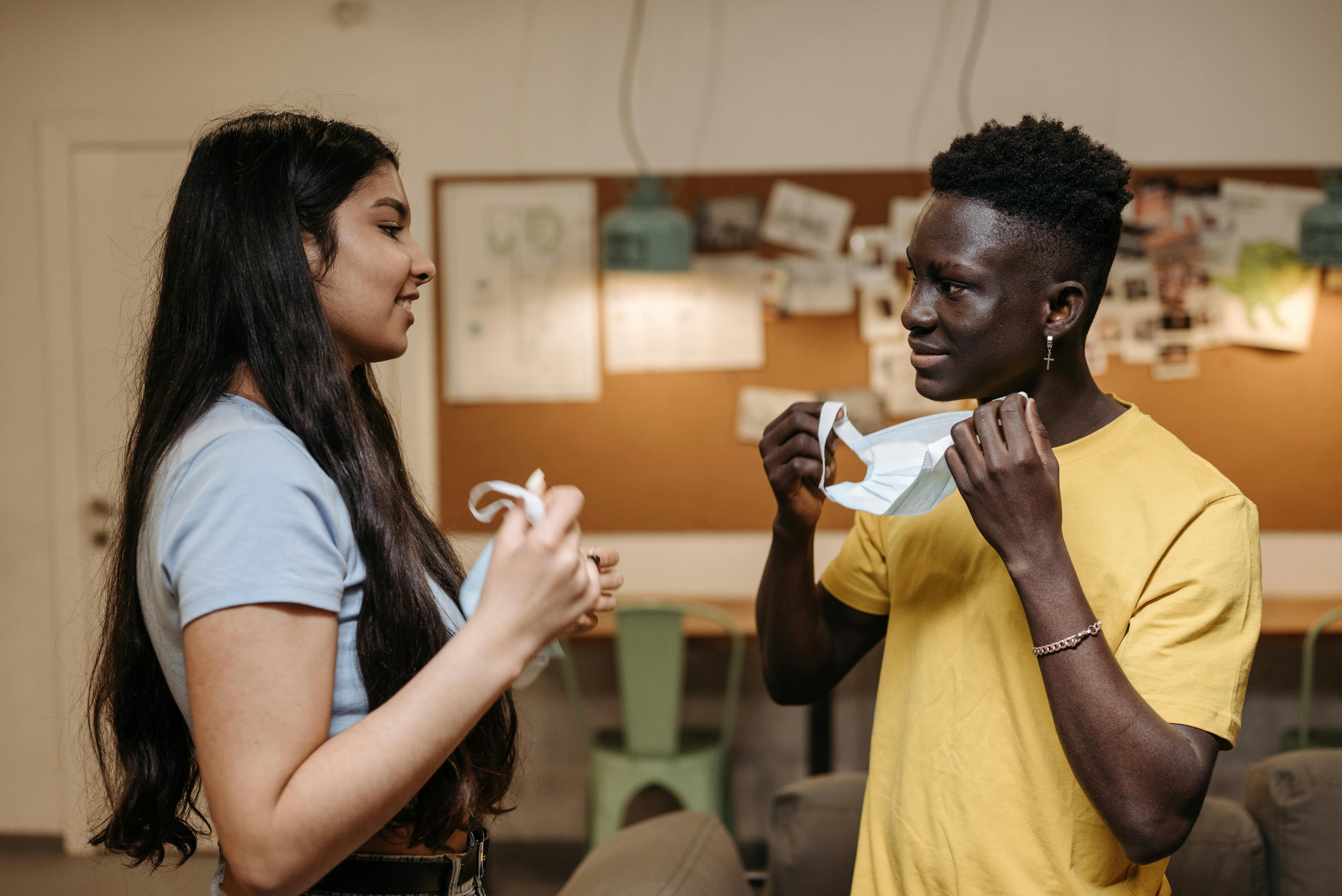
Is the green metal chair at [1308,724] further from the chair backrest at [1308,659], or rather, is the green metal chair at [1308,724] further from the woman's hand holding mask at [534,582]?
the woman's hand holding mask at [534,582]

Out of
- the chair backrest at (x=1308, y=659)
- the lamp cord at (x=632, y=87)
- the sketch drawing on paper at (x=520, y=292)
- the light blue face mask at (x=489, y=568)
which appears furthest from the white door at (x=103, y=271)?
the chair backrest at (x=1308, y=659)

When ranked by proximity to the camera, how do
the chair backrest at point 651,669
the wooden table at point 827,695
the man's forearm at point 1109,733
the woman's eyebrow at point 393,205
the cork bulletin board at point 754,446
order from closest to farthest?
the man's forearm at point 1109,733 < the woman's eyebrow at point 393,205 < the chair backrest at point 651,669 < the wooden table at point 827,695 < the cork bulletin board at point 754,446

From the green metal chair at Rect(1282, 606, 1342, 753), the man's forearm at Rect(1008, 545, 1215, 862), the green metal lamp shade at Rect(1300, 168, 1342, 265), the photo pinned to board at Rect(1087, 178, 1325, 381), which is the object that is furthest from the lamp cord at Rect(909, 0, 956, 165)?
the man's forearm at Rect(1008, 545, 1215, 862)

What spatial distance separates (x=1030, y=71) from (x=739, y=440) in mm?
1667

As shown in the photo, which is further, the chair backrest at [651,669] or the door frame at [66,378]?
the door frame at [66,378]

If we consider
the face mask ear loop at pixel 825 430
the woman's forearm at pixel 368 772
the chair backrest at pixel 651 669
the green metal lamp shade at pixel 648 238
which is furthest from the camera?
the green metal lamp shade at pixel 648 238

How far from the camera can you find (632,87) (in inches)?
133

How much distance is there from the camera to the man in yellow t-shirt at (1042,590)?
32.8 inches

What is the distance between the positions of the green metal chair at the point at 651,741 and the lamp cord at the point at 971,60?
6.52 ft

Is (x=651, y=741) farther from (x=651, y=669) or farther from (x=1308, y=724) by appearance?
(x=1308, y=724)

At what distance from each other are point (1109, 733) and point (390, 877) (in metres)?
0.67

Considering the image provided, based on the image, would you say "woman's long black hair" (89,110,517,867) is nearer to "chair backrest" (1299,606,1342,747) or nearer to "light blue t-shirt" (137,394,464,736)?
"light blue t-shirt" (137,394,464,736)

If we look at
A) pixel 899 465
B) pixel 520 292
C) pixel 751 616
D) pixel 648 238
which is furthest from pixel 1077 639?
pixel 520 292

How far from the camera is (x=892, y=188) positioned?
3.37 meters
